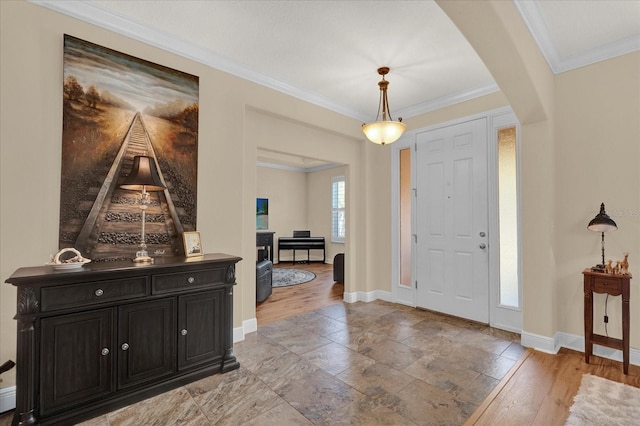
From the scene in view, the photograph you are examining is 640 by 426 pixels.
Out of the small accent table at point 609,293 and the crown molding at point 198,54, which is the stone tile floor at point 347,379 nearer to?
the small accent table at point 609,293

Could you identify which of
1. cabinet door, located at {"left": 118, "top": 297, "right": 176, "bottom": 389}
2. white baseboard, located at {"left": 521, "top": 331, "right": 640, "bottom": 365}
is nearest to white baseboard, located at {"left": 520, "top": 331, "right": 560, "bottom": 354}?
white baseboard, located at {"left": 521, "top": 331, "right": 640, "bottom": 365}

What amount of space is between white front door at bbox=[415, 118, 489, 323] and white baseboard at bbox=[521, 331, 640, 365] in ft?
2.26

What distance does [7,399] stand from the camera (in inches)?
83.5

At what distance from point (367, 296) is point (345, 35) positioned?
3.67 m

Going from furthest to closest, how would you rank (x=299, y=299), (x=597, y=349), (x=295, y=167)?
1. (x=295, y=167)
2. (x=299, y=299)
3. (x=597, y=349)

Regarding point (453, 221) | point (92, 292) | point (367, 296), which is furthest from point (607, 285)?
point (92, 292)

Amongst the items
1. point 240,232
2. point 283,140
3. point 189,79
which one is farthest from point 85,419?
point 283,140

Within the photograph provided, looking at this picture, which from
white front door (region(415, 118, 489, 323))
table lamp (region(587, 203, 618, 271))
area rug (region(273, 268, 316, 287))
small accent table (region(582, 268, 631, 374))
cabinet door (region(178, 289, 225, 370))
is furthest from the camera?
area rug (region(273, 268, 316, 287))

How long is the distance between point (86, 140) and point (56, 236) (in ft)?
2.52

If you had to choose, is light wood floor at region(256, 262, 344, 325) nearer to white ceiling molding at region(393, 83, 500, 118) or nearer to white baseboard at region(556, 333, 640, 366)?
white baseboard at region(556, 333, 640, 366)

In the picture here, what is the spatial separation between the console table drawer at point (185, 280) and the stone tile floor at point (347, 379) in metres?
→ 0.77

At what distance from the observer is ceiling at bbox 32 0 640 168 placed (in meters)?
2.42

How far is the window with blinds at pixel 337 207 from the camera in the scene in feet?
30.1

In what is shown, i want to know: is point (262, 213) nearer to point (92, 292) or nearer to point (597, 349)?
point (92, 292)
